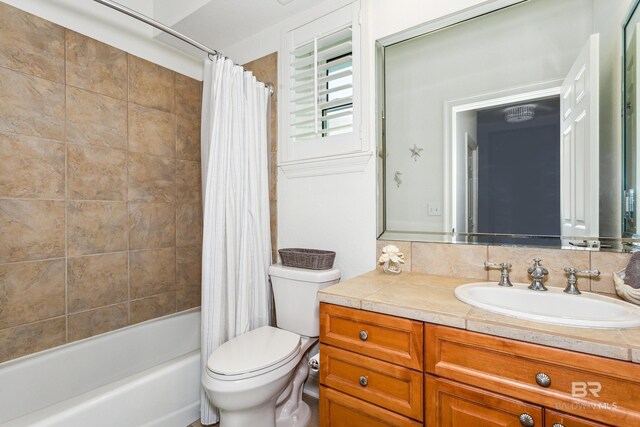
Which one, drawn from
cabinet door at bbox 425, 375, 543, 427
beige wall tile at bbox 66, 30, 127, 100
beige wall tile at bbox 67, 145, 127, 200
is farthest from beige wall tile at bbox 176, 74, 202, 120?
cabinet door at bbox 425, 375, 543, 427

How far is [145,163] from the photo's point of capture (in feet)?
6.74

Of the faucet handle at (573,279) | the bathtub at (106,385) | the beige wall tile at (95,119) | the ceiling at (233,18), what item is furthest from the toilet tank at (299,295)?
the ceiling at (233,18)

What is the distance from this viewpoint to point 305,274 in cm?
161

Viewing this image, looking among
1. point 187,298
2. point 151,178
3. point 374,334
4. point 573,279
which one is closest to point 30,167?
point 151,178

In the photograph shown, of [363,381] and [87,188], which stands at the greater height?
[87,188]

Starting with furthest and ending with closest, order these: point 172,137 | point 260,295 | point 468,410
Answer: point 172,137, point 260,295, point 468,410

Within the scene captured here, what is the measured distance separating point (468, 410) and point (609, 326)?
1.48 feet

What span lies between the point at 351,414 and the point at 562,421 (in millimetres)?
675

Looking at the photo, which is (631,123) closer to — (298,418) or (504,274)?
(504,274)

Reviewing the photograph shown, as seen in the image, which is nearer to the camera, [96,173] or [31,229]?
[31,229]

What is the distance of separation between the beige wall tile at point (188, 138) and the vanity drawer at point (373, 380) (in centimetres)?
177

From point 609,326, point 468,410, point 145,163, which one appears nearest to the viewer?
point 609,326

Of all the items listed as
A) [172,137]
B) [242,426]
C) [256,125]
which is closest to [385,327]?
[242,426]

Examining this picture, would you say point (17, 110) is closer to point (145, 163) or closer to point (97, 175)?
point (97, 175)
